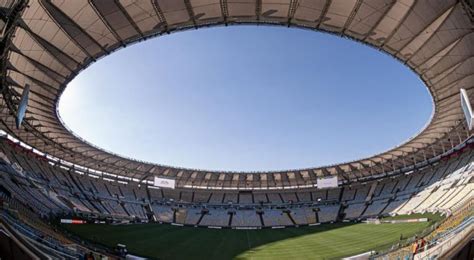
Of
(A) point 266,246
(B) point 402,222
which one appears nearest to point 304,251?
(A) point 266,246

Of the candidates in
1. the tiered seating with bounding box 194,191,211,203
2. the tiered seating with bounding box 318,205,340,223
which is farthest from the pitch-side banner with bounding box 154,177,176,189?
the tiered seating with bounding box 318,205,340,223

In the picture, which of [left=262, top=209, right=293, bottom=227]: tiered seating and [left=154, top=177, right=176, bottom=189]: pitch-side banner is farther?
[left=262, top=209, right=293, bottom=227]: tiered seating

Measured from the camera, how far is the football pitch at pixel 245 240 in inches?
1146

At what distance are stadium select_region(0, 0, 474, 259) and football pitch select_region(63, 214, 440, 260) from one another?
Answer: 0.24 m

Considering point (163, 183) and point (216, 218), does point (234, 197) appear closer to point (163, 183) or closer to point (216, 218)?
point (216, 218)

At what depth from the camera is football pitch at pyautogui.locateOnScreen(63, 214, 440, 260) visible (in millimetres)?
29119

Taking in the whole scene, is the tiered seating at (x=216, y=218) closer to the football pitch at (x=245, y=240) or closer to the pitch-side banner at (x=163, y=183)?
the football pitch at (x=245, y=240)

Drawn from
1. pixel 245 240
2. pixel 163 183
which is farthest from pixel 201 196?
pixel 245 240

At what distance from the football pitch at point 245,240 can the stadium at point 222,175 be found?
24 cm

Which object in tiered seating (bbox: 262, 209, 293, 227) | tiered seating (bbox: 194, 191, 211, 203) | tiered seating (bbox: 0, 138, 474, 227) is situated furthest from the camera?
tiered seating (bbox: 194, 191, 211, 203)

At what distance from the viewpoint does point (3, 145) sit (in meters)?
39.1

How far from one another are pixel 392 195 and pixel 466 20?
3629cm

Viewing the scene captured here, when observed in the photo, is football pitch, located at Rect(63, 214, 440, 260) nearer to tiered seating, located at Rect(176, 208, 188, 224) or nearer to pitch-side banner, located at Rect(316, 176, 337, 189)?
tiered seating, located at Rect(176, 208, 188, 224)

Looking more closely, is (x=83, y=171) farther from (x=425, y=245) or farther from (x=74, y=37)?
(x=425, y=245)
